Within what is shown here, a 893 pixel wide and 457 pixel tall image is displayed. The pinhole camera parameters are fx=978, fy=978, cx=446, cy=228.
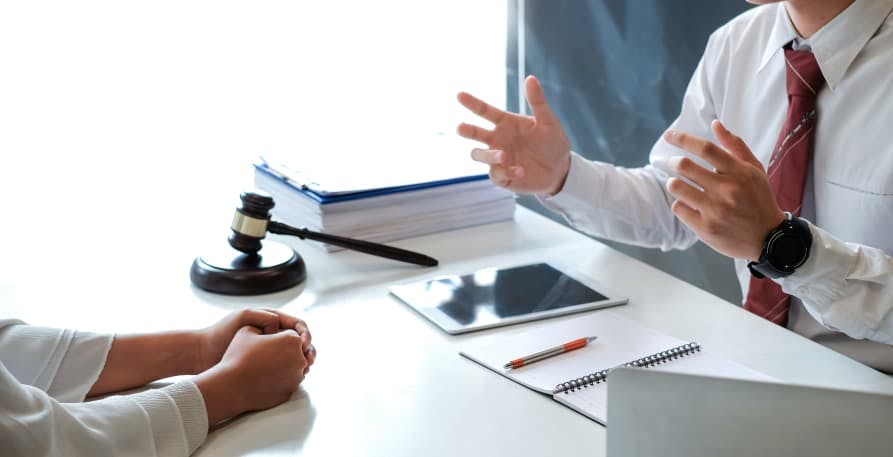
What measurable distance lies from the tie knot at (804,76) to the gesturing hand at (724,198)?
294mm

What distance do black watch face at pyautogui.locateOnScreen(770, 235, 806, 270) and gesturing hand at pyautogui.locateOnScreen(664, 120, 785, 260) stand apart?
19mm

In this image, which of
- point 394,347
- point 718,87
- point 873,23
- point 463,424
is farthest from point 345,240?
point 873,23

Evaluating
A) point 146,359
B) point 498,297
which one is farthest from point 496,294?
point 146,359

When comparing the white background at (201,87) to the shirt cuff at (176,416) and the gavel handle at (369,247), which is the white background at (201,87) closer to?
the gavel handle at (369,247)

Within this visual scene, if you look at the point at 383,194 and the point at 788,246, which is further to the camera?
the point at 383,194

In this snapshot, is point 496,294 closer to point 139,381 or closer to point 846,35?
point 139,381

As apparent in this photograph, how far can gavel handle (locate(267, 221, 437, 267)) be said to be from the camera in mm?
1524

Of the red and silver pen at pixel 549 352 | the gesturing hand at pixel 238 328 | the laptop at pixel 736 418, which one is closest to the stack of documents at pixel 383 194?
the gesturing hand at pixel 238 328

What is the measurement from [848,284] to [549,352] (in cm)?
42

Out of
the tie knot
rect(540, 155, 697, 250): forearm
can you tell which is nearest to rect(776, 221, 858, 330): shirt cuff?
the tie knot

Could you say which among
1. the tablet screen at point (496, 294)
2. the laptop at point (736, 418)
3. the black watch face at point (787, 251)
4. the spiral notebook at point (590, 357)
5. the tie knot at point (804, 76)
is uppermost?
the tie knot at point (804, 76)

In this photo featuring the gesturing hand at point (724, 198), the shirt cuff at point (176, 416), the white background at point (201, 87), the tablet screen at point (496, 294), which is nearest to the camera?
the shirt cuff at point (176, 416)

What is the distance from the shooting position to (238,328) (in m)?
1.18

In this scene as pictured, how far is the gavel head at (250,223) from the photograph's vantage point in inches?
56.9
